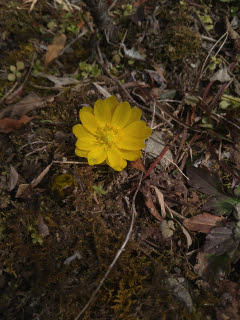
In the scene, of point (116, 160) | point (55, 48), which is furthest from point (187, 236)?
point (55, 48)

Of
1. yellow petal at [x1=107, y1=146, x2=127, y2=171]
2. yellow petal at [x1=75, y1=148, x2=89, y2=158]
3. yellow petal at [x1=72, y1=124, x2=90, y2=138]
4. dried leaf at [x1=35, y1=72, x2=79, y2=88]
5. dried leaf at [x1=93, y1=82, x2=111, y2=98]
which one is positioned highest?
dried leaf at [x1=93, y1=82, x2=111, y2=98]

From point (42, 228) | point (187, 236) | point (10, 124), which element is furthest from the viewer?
point (10, 124)

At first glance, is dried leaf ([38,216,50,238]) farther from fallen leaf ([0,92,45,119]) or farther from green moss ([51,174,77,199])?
fallen leaf ([0,92,45,119])

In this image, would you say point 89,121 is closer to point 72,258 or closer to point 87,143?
point 87,143

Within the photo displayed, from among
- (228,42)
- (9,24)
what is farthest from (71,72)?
(228,42)

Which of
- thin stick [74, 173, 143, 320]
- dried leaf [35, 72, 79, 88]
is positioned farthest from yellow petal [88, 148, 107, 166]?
dried leaf [35, 72, 79, 88]

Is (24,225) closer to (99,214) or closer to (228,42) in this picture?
(99,214)

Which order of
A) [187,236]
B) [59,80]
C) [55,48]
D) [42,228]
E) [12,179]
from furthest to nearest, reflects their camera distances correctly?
[55,48] < [59,80] < [12,179] < [187,236] < [42,228]
